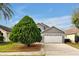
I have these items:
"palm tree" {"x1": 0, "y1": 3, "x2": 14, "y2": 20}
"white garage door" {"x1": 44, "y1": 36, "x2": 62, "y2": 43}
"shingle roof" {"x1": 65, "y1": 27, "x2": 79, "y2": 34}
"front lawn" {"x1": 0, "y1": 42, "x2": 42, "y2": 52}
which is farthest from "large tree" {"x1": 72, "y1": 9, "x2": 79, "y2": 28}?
"palm tree" {"x1": 0, "y1": 3, "x2": 14, "y2": 20}

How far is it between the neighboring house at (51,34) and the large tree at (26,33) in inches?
4.3

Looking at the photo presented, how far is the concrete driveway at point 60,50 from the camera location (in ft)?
71.7

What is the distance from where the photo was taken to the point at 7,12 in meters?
21.9

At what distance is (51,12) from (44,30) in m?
0.42

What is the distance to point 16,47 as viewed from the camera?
21922mm

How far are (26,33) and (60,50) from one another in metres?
0.80

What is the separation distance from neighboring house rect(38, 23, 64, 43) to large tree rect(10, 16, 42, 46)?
109mm

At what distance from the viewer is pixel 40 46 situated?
21.9m

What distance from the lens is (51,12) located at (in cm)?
2183

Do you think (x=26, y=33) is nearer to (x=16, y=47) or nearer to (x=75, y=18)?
(x=16, y=47)

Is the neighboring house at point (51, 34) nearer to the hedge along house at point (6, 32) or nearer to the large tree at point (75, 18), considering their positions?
the large tree at point (75, 18)

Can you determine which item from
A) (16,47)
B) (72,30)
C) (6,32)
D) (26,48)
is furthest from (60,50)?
(6,32)

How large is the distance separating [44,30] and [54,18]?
0.34 m

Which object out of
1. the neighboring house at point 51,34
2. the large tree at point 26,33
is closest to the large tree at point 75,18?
the neighboring house at point 51,34
